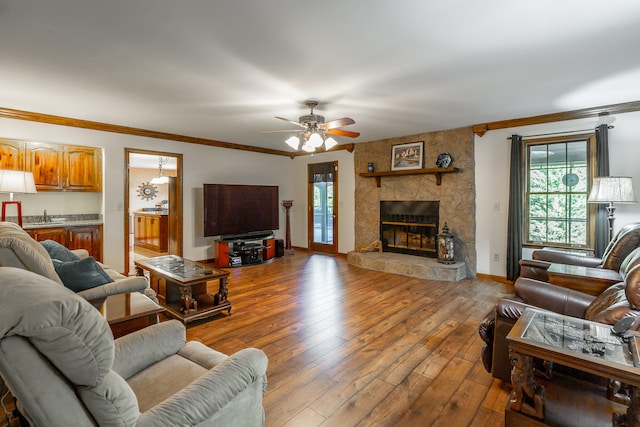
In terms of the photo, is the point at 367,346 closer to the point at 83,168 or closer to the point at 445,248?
the point at 445,248

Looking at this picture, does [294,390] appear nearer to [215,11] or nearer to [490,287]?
[215,11]

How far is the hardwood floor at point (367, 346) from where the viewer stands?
193 centimetres

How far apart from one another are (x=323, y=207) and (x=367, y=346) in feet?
15.9

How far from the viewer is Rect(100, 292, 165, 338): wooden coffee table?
208cm

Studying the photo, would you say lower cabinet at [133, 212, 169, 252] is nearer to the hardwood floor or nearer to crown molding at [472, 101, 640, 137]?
the hardwood floor

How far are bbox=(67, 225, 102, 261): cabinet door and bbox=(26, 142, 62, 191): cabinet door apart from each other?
679mm

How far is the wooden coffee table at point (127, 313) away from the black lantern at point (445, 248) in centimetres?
433

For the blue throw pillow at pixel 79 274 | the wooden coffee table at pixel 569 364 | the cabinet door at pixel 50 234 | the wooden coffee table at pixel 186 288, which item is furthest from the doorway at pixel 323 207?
the wooden coffee table at pixel 569 364

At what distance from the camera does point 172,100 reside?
3785 millimetres

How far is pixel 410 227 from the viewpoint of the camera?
600 centimetres

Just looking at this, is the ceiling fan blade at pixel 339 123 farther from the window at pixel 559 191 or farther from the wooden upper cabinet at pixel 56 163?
the wooden upper cabinet at pixel 56 163

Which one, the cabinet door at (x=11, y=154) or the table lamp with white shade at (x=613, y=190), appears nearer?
the table lamp with white shade at (x=613, y=190)

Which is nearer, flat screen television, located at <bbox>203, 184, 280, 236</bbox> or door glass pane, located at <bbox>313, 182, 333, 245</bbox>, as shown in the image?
flat screen television, located at <bbox>203, 184, 280, 236</bbox>

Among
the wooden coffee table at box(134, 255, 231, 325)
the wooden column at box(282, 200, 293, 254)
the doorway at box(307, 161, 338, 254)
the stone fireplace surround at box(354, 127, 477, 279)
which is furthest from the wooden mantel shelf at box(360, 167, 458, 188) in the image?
the wooden coffee table at box(134, 255, 231, 325)
